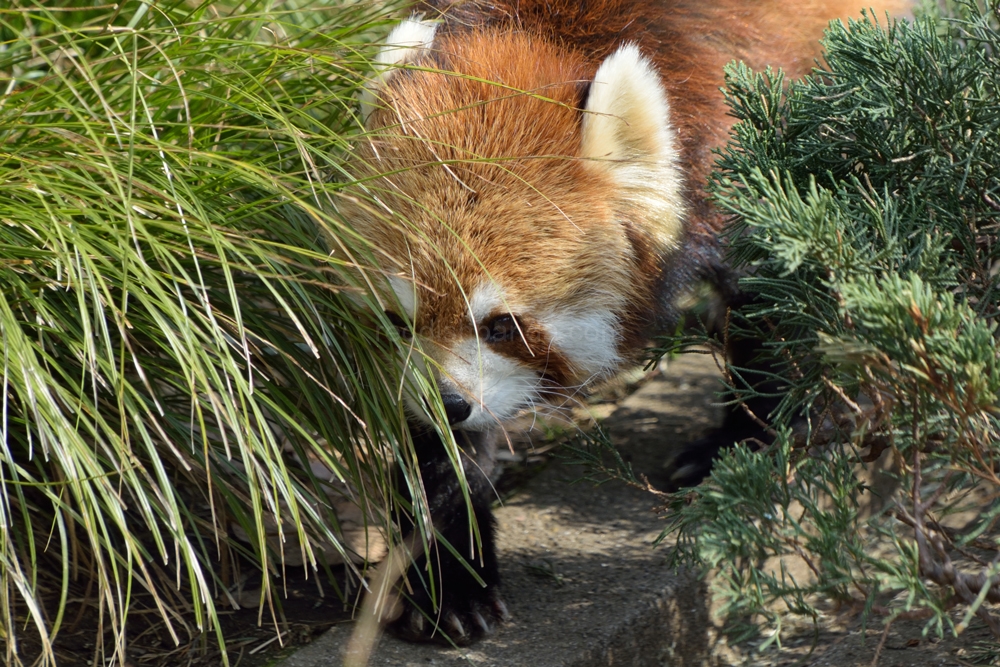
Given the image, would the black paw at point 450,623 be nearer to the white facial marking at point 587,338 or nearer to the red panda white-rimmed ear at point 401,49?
the white facial marking at point 587,338

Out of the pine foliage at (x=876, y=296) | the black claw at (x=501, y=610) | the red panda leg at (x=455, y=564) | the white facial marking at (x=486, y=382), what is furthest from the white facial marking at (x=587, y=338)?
the black claw at (x=501, y=610)

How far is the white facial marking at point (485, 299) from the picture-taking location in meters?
2.18

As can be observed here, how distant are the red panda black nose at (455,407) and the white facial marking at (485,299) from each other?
0.63ft

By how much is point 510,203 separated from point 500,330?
31cm

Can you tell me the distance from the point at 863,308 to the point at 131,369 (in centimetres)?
171

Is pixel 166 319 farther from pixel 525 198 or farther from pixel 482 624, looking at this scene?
pixel 482 624

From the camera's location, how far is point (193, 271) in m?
2.25

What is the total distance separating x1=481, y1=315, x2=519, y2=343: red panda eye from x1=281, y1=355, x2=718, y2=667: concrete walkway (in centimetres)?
62

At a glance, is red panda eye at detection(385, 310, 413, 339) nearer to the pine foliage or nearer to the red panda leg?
the red panda leg

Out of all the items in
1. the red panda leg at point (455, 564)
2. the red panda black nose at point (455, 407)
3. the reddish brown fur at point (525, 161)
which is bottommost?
the red panda leg at point (455, 564)

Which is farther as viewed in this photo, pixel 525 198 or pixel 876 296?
pixel 525 198

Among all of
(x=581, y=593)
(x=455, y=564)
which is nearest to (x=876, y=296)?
(x=581, y=593)

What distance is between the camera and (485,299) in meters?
2.18

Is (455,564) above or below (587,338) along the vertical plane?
below
